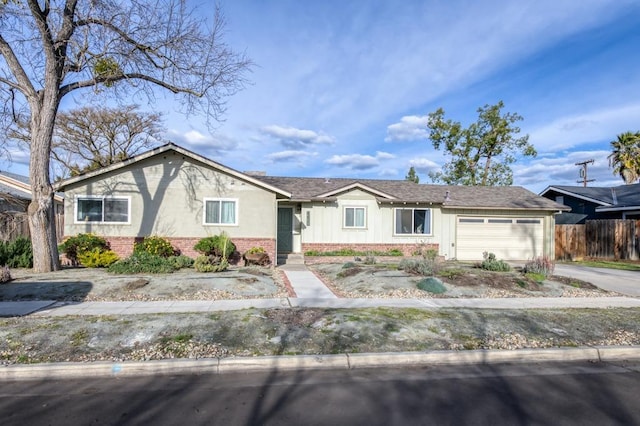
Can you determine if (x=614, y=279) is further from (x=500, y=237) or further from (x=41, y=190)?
(x=41, y=190)

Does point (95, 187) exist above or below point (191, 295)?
above

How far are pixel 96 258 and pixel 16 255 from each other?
2347mm

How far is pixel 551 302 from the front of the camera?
9695 mm

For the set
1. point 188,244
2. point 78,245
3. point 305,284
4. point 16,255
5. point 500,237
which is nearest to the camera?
point 305,284

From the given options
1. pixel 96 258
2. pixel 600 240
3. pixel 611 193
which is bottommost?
pixel 96 258

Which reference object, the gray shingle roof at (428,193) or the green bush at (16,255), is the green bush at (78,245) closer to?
the green bush at (16,255)

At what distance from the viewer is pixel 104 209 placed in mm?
15875

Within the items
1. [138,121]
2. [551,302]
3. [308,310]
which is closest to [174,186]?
[308,310]

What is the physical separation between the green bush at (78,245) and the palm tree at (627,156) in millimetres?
39158

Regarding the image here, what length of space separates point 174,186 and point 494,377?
45.9 feet

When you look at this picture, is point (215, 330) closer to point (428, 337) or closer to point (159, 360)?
point (159, 360)

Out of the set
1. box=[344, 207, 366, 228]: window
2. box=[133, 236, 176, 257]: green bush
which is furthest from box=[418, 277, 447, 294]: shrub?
box=[133, 236, 176, 257]: green bush

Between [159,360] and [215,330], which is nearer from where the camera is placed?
[159,360]

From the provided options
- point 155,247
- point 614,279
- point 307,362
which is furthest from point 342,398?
point 614,279
